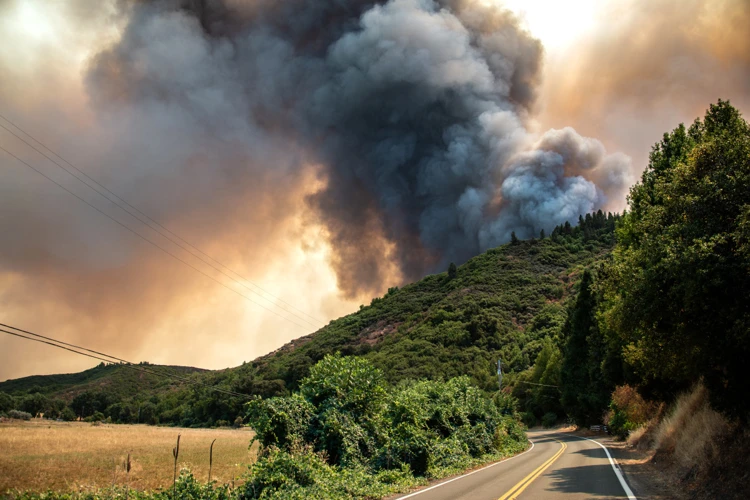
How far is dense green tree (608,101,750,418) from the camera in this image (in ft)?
37.4

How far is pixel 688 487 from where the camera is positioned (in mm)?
12836

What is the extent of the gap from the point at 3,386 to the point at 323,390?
5136 inches

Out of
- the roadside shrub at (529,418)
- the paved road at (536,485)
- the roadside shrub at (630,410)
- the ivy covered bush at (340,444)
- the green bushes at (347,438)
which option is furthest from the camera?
the roadside shrub at (529,418)

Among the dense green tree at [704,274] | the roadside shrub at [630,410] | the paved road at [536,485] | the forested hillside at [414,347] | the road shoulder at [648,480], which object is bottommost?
the road shoulder at [648,480]

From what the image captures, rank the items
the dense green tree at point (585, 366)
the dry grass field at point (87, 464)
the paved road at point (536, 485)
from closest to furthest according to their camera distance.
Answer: the paved road at point (536, 485), the dry grass field at point (87, 464), the dense green tree at point (585, 366)

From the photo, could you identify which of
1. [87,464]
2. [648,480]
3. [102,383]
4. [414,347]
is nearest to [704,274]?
[648,480]

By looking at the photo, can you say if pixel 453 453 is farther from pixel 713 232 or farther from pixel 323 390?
pixel 713 232

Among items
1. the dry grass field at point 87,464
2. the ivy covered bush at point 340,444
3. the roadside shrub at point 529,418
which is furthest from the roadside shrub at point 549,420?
the ivy covered bush at point 340,444

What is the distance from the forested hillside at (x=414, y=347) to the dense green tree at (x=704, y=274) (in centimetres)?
6680

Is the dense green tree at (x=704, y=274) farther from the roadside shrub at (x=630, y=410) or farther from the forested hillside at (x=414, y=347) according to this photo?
the forested hillside at (x=414, y=347)

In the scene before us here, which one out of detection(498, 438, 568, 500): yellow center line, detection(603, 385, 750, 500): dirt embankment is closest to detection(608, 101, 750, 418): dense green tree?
detection(603, 385, 750, 500): dirt embankment

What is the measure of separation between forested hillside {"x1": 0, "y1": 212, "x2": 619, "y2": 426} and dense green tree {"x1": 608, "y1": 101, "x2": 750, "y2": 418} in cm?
6680

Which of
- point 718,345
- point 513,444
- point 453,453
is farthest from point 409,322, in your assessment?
point 718,345

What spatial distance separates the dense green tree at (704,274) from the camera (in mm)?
11414
